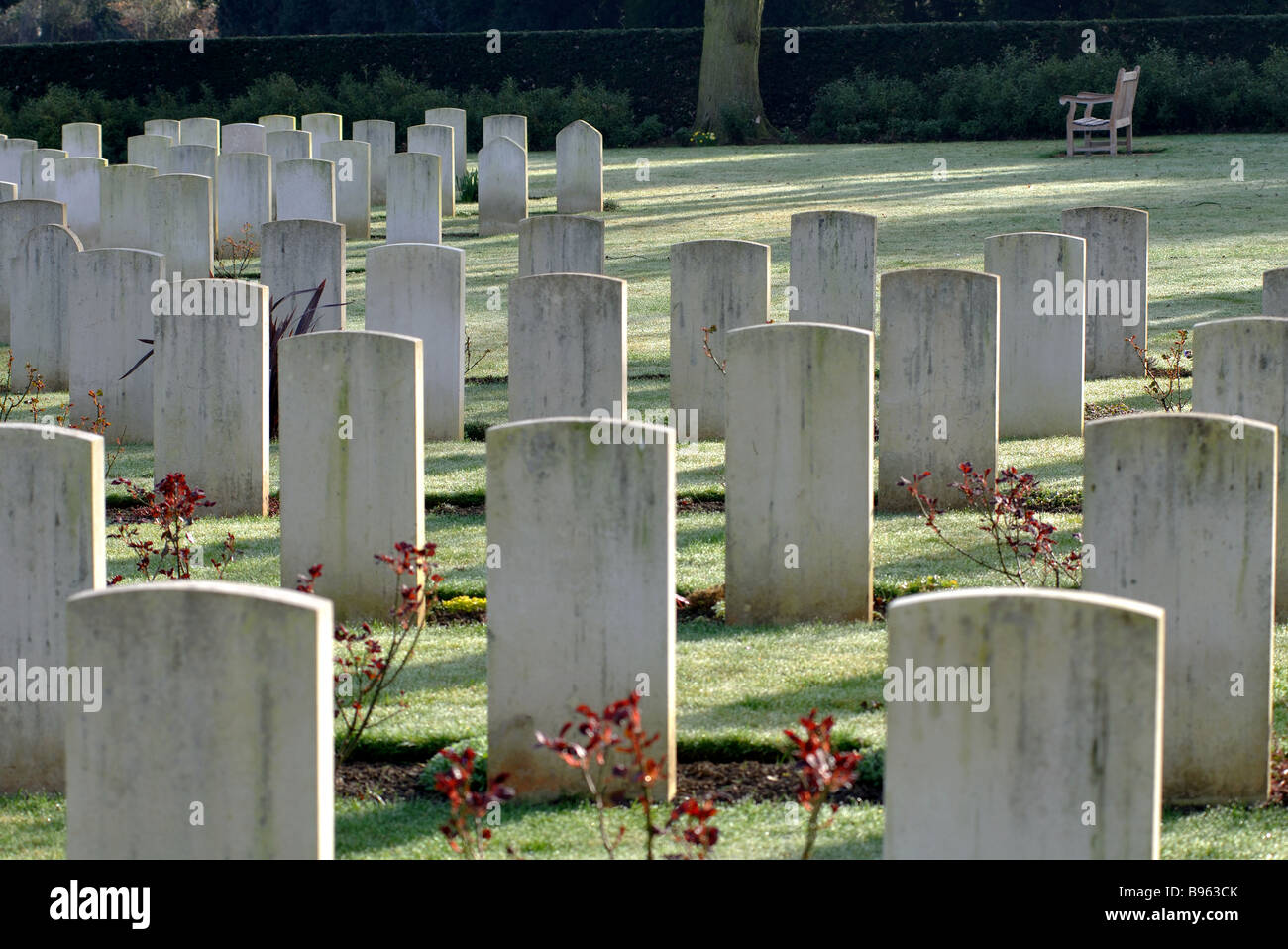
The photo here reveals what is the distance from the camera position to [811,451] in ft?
19.7

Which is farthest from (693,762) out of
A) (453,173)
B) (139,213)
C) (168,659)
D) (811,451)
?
(453,173)

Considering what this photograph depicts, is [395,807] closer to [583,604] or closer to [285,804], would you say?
[583,604]

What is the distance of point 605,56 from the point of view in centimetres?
3375

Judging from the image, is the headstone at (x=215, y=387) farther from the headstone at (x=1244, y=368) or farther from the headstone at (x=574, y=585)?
the headstone at (x=1244, y=368)

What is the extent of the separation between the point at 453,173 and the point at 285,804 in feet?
63.6

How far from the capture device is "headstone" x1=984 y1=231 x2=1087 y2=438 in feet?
29.8

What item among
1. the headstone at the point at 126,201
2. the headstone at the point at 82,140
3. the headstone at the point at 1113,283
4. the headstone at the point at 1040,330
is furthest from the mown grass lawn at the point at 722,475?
the headstone at the point at 82,140

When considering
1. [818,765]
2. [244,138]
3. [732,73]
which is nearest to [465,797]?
[818,765]

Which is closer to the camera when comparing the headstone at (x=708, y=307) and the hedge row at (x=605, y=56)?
the headstone at (x=708, y=307)

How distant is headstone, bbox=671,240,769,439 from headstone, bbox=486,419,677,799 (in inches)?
195

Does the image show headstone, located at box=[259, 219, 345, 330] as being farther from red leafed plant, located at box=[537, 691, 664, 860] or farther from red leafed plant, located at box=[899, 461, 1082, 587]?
red leafed plant, located at box=[537, 691, 664, 860]

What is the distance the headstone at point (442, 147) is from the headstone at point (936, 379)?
44.0ft

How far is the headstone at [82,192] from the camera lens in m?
17.6

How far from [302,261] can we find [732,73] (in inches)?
793
